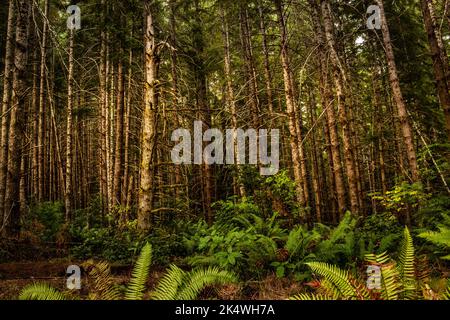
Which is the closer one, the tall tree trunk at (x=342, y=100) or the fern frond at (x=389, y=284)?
the fern frond at (x=389, y=284)

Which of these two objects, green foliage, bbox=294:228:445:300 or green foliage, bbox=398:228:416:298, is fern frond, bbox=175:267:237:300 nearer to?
green foliage, bbox=294:228:445:300

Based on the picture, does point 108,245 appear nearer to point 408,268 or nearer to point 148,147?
point 148,147

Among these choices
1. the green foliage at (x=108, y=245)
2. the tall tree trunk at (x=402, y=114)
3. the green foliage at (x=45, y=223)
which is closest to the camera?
the green foliage at (x=108, y=245)

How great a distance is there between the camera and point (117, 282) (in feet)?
14.9

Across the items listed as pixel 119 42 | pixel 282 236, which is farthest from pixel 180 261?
pixel 119 42

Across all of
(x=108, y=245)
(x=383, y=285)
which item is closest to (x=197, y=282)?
(x=383, y=285)

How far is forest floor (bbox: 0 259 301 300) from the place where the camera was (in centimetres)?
397

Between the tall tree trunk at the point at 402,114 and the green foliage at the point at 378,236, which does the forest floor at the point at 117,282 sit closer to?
the green foliage at the point at 378,236

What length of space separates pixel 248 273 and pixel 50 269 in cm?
329

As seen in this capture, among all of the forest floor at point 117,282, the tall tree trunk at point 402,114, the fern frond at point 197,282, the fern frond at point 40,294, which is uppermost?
the tall tree trunk at point 402,114

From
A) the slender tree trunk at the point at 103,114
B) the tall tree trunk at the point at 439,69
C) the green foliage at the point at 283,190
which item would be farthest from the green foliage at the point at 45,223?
the tall tree trunk at the point at 439,69

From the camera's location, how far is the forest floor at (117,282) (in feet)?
13.0

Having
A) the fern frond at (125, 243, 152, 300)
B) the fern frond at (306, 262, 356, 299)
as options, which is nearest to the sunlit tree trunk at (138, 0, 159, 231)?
the fern frond at (125, 243, 152, 300)

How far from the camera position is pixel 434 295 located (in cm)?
281
